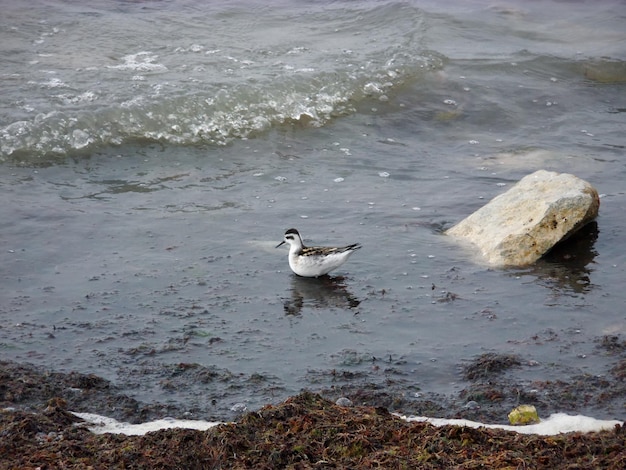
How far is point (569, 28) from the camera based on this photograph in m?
19.4

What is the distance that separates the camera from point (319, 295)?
8656mm

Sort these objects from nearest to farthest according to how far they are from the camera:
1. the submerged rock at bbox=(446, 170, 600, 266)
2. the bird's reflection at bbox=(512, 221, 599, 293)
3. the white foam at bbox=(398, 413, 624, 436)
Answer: the white foam at bbox=(398, 413, 624, 436), the bird's reflection at bbox=(512, 221, 599, 293), the submerged rock at bbox=(446, 170, 600, 266)

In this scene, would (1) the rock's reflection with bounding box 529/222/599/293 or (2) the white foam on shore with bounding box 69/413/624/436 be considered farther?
(1) the rock's reflection with bounding box 529/222/599/293

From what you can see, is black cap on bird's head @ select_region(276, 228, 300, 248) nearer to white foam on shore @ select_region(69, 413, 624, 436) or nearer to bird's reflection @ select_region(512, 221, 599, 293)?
bird's reflection @ select_region(512, 221, 599, 293)

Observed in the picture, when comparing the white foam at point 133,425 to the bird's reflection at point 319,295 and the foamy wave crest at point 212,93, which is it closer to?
the bird's reflection at point 319,295

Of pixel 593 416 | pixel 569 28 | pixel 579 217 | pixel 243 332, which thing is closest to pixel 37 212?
pixel 243 332

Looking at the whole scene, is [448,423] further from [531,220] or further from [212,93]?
[212,93]

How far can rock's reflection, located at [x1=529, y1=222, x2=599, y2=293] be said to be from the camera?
8539mm

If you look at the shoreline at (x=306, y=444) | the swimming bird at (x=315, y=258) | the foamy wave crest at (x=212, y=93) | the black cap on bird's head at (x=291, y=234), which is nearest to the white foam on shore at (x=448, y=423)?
the shoreline at (x=306, y=444)

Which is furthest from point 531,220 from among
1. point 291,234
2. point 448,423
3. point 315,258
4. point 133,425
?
point 133,425

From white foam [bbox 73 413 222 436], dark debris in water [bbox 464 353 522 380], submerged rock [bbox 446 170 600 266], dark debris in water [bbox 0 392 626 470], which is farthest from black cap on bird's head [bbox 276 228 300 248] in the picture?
dark debris in water [bbox 0 392 626 470]

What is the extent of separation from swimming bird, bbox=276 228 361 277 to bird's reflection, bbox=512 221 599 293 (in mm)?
1907

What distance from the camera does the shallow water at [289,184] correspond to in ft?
24.1

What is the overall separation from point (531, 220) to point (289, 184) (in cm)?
346
